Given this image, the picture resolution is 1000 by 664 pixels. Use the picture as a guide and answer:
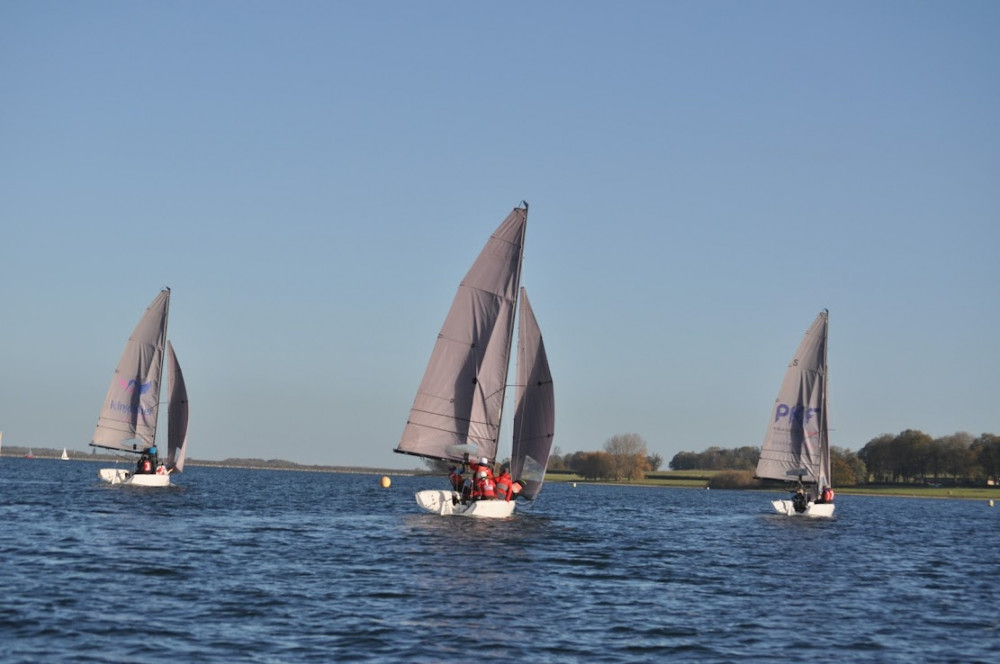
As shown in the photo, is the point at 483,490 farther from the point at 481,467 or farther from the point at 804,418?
the point at 804,418

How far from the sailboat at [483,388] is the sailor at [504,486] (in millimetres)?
841

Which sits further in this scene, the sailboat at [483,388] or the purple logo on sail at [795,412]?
the purple logo on sail at [795,412]

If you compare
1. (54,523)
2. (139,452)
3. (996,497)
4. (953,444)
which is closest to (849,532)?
(54,523)

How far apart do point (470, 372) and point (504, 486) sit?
5.32 metres

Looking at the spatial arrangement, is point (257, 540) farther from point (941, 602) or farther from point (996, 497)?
point (996, 497)

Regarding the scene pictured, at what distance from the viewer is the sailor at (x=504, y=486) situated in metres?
48.4

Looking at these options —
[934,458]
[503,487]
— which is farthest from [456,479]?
[934,458]

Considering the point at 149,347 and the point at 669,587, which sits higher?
the point at 149,347

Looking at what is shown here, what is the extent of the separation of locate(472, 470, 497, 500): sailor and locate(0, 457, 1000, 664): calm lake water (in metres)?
1.28

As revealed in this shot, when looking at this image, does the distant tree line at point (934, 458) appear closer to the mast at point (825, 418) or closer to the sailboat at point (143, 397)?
the mast at point (825, 418)

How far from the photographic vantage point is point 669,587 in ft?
102

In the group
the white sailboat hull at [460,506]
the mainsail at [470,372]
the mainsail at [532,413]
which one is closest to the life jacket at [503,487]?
the white sailboat hull at [460,506]

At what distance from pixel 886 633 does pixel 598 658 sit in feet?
26.1

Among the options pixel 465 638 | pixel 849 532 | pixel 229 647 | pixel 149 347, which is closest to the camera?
pixel 229 647
